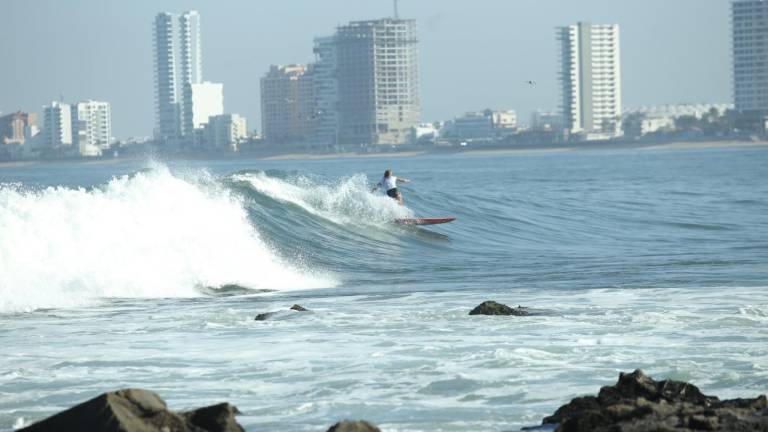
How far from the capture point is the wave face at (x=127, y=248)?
19.5m

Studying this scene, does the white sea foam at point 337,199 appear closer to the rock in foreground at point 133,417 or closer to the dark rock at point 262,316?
the dark rock at point 262,316

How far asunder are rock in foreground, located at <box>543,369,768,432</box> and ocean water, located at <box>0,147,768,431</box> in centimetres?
66

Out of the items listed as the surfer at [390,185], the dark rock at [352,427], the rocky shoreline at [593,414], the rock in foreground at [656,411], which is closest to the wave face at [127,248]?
→ the surfer at [390,185]

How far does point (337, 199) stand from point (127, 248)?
15.0m

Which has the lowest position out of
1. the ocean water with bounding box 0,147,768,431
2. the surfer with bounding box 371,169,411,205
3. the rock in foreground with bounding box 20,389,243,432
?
the ocean water with bounding box 0,147,768,431

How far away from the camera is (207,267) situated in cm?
2234

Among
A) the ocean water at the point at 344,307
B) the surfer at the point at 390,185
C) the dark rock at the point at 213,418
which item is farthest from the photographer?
the surfer at the point at 390,185

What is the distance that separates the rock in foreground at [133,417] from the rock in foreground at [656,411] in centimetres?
236

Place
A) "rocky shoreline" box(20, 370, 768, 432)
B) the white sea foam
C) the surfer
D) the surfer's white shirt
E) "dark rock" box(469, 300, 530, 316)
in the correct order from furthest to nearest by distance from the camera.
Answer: the white sea foam, the surfer's white shirt, the surfer, "dark rock" box(469, 300, 530, 316), "rocky shoreline" box(20, 370, 768, 432)

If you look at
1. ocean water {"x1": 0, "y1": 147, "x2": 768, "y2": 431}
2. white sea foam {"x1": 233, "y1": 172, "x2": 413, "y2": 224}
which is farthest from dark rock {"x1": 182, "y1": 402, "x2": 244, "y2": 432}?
white sea foam {"x1": 233, "y1": 172, "x2": 413, "y2": 224}

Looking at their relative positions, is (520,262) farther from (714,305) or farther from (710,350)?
(710,350)

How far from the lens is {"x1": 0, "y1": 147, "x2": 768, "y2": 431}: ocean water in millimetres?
11078

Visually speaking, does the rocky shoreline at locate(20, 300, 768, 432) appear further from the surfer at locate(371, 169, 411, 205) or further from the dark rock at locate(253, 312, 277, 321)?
the surfer at locate(371, 169, 411, 205)

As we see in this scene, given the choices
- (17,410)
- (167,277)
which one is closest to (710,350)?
(17,410)
